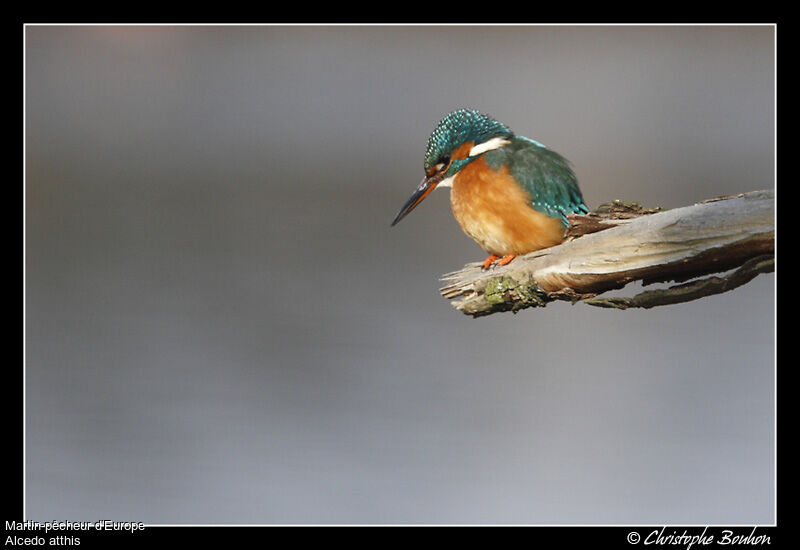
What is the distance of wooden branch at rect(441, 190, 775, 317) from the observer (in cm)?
172

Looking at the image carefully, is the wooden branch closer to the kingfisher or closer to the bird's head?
the kingfisher

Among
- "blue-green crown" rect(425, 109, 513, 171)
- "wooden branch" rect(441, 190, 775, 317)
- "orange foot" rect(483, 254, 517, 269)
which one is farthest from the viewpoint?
"blue-green crown" rect(425, 109, 513, 171)

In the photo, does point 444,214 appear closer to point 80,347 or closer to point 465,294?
point 80,347

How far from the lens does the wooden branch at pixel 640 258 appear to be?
67.7 inches

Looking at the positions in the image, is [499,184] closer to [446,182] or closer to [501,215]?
[501,215]

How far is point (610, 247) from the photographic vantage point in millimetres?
1880

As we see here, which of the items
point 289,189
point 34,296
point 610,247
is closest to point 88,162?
point 289,189

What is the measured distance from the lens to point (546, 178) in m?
2.35

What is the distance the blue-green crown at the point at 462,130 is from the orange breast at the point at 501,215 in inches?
2.8

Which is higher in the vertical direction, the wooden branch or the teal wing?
the teal wing

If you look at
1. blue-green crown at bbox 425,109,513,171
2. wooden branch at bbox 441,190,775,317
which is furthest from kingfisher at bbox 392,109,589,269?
wooden branch at bbox 441,190,775,317

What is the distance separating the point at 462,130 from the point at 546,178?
0.25m

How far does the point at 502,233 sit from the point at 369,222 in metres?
3.30

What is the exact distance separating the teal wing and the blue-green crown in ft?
0.19
